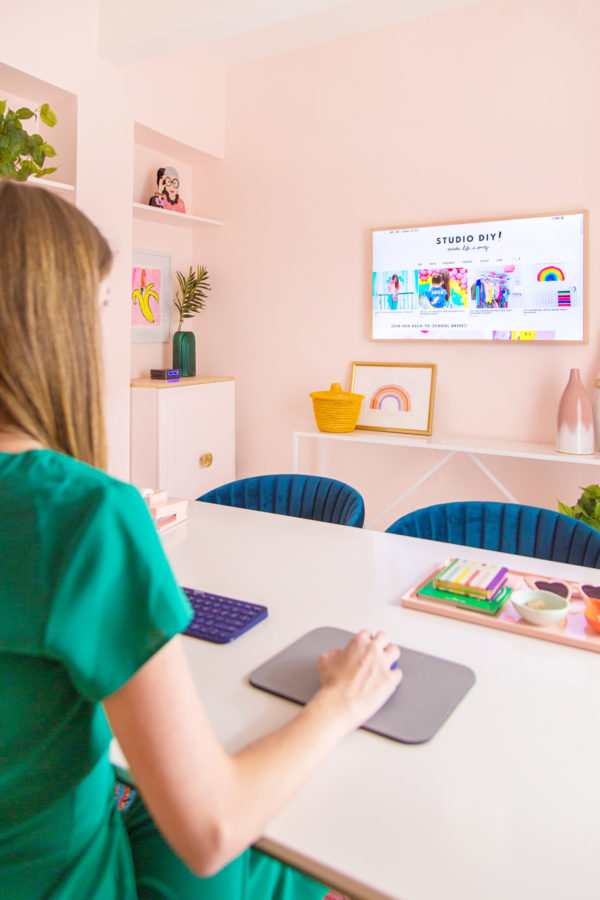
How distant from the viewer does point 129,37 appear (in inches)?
125

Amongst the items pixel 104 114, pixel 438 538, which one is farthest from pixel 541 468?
pixel 104 114

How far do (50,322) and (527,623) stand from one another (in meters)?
0.96

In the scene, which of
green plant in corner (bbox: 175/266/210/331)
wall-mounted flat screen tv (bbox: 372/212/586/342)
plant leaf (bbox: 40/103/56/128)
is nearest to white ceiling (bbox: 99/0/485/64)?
plant leaf (bbox: 40/103/56/128)

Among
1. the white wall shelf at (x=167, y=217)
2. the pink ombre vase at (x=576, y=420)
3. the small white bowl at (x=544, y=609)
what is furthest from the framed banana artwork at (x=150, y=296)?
the small white bowl at (x=544, y=609)

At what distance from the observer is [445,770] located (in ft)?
2.84

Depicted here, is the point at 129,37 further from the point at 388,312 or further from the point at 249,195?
the point at 388,312

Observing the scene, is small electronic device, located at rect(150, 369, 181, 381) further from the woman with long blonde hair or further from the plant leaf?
the woman with long blonde hair

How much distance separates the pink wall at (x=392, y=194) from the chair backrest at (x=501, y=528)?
160 centimetres

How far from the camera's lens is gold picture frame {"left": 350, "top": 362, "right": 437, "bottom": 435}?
3.67 m

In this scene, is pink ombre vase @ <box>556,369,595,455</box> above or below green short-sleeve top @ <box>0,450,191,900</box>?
above

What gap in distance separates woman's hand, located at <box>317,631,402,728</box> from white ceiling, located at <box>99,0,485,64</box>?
2589 millimetres

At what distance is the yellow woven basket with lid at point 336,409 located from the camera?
3.65 m

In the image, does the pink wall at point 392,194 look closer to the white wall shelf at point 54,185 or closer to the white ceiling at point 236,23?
the white ceiling at point 236,23

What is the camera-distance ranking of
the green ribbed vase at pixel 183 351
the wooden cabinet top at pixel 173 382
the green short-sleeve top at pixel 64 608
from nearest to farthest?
the green short-sleeve top at pixel 64 608 → the wooden cabinet top at pixel 173 382 → the green ribbed vase at pixel 183 351
